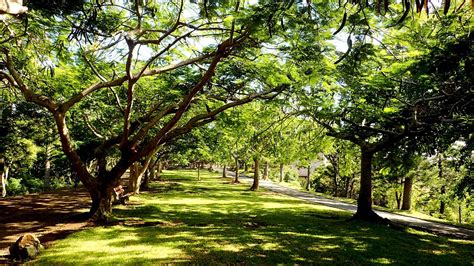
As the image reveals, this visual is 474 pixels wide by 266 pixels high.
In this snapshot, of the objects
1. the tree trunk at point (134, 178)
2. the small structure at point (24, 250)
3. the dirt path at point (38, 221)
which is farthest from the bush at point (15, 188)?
the small structure at point (24, 250)

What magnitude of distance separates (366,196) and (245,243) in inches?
377

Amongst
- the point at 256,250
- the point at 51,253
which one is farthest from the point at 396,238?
the point at 51,253

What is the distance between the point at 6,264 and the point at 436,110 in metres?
14.5

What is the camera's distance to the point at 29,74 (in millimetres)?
12211

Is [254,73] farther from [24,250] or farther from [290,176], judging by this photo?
[290,176]

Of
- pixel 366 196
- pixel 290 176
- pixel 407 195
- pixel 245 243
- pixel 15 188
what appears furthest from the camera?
pixel 290 176

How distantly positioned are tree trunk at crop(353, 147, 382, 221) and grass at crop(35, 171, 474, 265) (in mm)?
1277

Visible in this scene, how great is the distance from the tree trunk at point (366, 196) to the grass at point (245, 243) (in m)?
1.28

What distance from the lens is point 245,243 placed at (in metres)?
11.0

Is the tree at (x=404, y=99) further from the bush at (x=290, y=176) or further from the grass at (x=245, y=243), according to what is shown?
the bush at (x=290, y=176)

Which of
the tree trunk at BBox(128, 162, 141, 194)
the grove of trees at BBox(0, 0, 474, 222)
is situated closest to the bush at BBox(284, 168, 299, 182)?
the grove of trees at BBox(0, 0, 474, 222)

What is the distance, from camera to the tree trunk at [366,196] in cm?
1716

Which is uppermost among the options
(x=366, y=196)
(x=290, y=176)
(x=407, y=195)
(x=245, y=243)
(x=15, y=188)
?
(x=366, y=196)

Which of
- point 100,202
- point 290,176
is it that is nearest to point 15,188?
point 100,202
